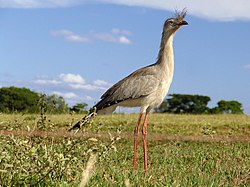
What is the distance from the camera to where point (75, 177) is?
381 cm

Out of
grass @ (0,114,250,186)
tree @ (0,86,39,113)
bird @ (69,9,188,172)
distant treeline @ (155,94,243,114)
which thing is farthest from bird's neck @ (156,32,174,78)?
distant treeline @ (155,94,243,114)

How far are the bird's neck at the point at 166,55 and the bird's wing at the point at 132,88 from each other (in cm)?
18

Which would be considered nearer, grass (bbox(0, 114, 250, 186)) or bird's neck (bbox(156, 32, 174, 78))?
grass (bbox(0, 114, 250, 186))

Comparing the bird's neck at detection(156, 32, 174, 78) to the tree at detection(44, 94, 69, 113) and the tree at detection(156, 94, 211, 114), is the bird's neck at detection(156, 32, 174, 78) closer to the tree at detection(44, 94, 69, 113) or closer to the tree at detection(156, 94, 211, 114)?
the tree at detection(44, 94, 69, 113)

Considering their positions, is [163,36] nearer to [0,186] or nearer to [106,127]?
[0,186]

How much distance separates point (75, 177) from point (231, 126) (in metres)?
10.7

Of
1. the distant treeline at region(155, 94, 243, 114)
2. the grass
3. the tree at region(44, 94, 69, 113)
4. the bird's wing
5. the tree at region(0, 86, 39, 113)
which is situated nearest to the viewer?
the grass

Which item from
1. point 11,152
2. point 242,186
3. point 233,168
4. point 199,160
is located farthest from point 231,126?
point 11,152

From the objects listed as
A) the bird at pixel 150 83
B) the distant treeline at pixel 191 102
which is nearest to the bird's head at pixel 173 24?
the bird at pixel 150 83

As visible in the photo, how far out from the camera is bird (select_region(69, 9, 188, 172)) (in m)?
6.82

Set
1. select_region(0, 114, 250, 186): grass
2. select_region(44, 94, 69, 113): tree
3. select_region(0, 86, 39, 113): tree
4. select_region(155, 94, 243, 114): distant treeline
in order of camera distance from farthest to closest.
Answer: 1. select_region(155, 94, 243, 114): distant treeline
2. select_region(0, 86, 39, 113): tree
3. select_region(44, 94, 69, 113): tree
4. select_region(0, 114, 250, 186): grass

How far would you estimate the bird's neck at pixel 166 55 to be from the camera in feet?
22.6

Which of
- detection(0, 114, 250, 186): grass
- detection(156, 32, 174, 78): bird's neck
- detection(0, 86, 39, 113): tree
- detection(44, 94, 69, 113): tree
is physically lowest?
detection(0, 114, 250, 186): grass

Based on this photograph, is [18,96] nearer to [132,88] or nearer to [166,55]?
[132,88]
